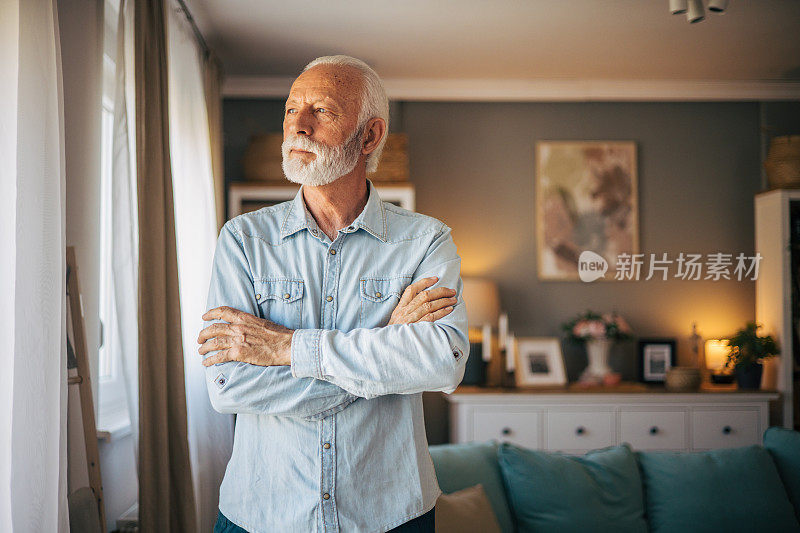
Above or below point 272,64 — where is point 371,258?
below

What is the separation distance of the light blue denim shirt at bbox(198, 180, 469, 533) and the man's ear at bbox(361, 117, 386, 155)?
4.7 inches

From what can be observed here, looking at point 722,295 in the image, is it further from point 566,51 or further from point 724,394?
point 566,51

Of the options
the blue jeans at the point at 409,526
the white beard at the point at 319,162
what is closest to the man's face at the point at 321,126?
the white beard at the point at 319,162

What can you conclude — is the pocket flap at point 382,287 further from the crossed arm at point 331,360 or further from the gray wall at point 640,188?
the gray wall at point 640,188

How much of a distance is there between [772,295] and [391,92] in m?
2.69

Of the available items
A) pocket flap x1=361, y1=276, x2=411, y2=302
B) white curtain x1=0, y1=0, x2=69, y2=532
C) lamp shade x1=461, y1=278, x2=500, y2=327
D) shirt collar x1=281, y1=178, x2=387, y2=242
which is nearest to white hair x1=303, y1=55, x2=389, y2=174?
shirt collar x1=281, y1=178, x2=387, y2=242

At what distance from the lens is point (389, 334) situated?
4.18 feet

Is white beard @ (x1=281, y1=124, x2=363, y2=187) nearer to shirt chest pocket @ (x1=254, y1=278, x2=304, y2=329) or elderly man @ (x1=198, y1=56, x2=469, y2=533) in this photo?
elderly man @ (x1=198, y1=56, x2=469, y2=533)

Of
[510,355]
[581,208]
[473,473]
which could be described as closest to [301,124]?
[473,473]

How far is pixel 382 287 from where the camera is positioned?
1388 millimetres

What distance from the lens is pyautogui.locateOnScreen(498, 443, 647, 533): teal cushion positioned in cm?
226

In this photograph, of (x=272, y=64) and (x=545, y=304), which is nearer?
(x=272, y=64)

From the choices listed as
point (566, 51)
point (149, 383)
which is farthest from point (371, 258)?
point (566, 51)

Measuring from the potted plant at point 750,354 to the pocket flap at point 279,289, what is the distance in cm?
352
